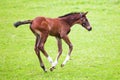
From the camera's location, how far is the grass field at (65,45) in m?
12.4

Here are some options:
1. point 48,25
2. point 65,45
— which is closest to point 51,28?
point 48,25

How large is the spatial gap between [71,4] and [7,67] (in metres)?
13.7

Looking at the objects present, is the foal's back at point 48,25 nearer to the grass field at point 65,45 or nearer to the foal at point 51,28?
the foal at point 51,28

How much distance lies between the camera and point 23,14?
2412 cm

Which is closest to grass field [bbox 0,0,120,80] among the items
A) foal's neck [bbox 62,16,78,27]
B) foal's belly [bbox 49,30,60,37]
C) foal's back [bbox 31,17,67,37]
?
foal's belly [bbox 49,30,60,37]

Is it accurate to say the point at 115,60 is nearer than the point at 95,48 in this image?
Yes

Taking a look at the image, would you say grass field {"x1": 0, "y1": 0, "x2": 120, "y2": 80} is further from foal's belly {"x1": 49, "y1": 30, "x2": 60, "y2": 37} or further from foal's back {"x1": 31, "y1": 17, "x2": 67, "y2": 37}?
foal's back {"x1": 31, "y1": 17, "x2": 67, "y2": 37}

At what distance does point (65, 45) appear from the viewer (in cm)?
1686

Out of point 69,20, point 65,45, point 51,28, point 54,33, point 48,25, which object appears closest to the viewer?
point 48,25

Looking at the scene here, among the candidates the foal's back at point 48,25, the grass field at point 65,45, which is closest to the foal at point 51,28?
the foal's back at point 48,25

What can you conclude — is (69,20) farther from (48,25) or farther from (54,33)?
(48,25)

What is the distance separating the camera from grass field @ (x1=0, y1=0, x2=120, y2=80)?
486 inches

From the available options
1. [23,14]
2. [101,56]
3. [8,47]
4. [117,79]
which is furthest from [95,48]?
[23,14]

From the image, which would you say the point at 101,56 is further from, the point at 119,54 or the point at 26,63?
the point at 26,63
